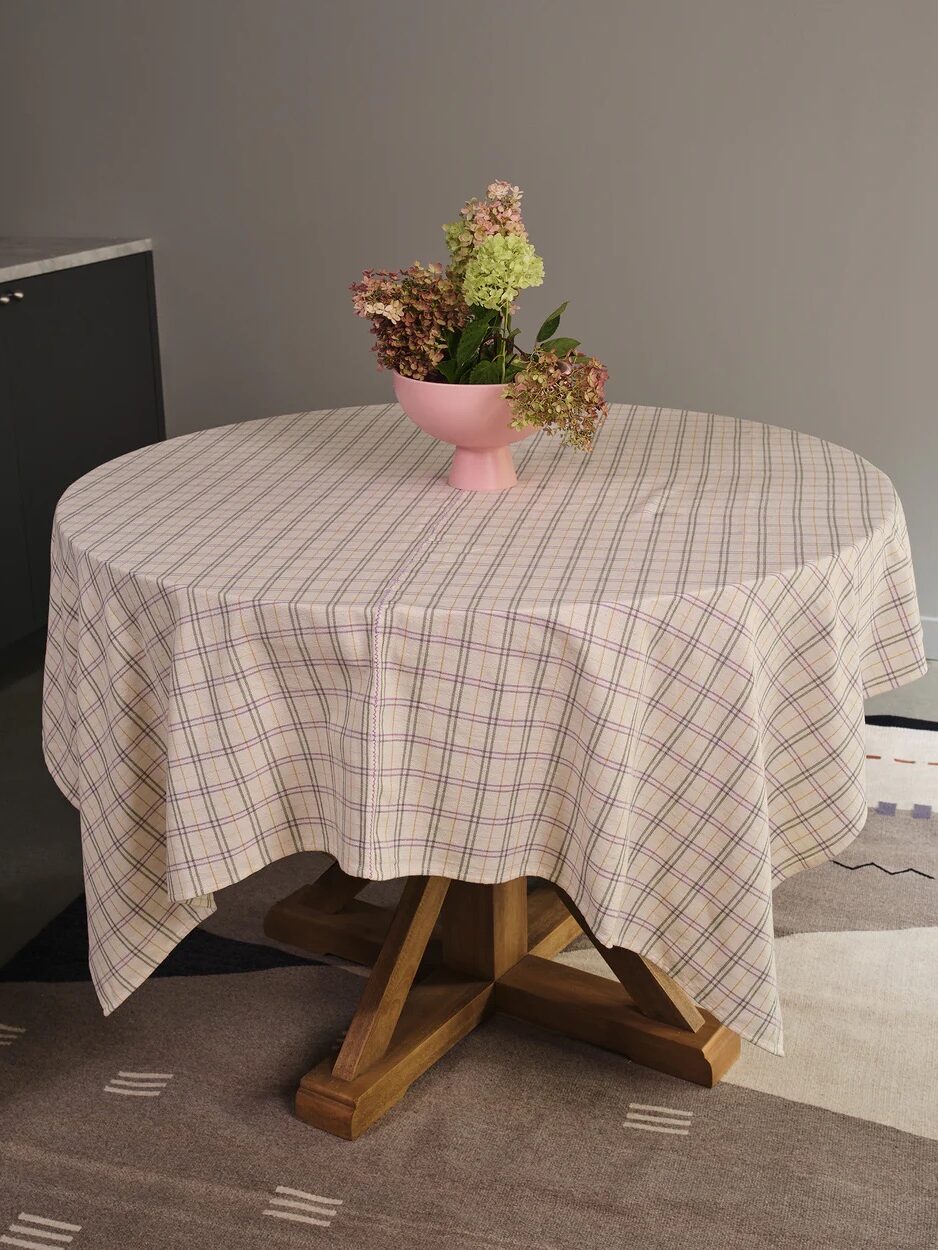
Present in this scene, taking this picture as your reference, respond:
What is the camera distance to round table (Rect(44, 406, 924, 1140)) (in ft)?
4.59

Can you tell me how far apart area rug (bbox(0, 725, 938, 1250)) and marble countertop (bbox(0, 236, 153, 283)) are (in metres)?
1.71

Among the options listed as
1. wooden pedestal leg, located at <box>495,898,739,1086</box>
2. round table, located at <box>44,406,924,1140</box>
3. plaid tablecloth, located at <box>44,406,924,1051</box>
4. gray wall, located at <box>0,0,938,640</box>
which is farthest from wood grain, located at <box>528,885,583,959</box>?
gray wall, located at <box>0,0,938,640</box>

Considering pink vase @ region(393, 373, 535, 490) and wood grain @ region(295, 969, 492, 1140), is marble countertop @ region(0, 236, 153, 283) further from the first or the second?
wood grain @ region(295, 969, 492, 1140)

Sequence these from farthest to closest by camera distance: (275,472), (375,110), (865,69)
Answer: (375,110), (865,69), (275,472)

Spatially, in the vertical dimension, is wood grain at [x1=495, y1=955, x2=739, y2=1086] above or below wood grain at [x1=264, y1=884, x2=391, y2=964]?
above

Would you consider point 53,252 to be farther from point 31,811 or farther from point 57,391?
point 31,811

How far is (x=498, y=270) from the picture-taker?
5.46 feet

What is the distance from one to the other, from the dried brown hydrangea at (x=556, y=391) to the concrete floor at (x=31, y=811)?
1234 mm

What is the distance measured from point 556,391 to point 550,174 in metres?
1.75

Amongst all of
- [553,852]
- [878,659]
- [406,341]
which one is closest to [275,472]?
[406,341]

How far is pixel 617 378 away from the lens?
3.31m

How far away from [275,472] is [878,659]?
0.89m

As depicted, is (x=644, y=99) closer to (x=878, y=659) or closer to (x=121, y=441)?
(x=121, y=441)

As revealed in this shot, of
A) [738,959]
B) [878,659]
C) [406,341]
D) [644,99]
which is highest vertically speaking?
[644,99]
